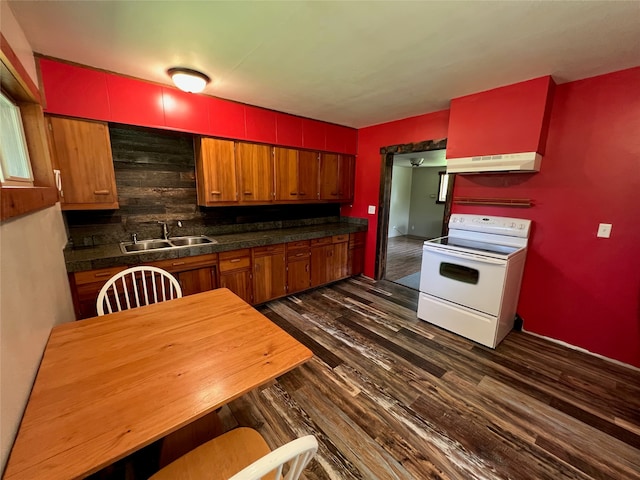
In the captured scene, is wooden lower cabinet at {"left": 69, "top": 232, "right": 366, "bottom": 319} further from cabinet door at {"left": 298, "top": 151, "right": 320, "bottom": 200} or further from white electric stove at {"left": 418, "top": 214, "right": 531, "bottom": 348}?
white electric stove at {"left": 418, "top": 214, "right": 531, "bottom": 348}

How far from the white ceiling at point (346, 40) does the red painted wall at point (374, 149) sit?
714 millimetres

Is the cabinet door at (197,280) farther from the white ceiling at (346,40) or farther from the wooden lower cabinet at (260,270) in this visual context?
the white ceiling at (346,40)

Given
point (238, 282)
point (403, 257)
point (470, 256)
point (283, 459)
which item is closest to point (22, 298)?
point (283, 459)

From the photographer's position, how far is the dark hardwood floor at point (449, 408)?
1417mm

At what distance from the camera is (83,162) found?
2137mm

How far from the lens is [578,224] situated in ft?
7.57

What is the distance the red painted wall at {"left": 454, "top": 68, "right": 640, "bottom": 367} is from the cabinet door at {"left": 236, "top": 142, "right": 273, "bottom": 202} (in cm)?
263

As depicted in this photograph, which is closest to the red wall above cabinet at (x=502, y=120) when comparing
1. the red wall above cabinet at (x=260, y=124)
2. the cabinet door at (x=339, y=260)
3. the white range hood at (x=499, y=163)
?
the white range hood at (x=499, y=163)

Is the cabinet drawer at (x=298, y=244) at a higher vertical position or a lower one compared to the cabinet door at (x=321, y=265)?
higher

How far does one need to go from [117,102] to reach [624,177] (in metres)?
4.26

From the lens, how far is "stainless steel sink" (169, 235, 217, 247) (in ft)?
9.32

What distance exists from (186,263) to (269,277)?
37.8 inches

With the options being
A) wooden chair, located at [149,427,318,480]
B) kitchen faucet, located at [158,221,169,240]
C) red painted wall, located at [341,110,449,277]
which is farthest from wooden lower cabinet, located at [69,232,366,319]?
wooden chair, located at [149,427,318,480]

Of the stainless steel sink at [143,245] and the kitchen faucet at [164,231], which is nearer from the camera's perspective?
the stainless steel sink at [143,245]
